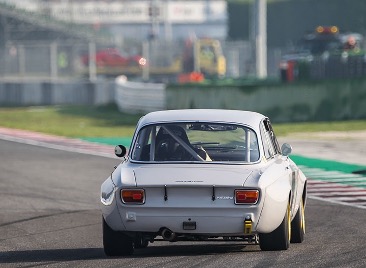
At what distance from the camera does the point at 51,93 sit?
1914 inches

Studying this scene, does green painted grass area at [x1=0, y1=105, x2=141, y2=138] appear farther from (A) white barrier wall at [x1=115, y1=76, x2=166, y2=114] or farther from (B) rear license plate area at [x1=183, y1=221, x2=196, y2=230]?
(B) rear license plate area at [x1=183, y1=221, x2=196, y2=230]

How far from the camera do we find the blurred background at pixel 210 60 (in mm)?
31969

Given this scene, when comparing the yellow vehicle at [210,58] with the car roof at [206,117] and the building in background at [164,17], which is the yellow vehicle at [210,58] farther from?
the car roof at [206,117]

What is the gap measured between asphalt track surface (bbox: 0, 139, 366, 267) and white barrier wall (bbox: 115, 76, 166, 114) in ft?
49.6

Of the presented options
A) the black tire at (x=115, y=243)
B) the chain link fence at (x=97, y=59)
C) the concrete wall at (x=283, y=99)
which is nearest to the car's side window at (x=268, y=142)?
the black tire at (x=115, y=243)

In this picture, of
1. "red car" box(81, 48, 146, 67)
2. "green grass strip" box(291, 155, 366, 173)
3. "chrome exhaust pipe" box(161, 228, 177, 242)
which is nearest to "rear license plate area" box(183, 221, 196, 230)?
"chrome exhaust pipe" box(161, 228, 177, 242)

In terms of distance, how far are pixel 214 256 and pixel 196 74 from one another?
47.8 metres

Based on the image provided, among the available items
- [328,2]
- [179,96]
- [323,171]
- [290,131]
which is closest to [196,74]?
[328,2]

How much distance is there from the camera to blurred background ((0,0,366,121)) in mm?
31969

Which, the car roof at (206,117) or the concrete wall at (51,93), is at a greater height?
the car roof at (206,117)

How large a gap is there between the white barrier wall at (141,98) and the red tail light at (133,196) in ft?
80.1

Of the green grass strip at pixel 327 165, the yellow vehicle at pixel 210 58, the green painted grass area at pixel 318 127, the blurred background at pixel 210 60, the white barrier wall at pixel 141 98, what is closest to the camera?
the green grass strip at pixel 327 165

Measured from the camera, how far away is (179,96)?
34.0m

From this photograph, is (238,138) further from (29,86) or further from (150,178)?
(29,86)
